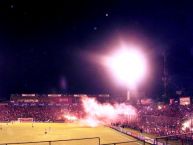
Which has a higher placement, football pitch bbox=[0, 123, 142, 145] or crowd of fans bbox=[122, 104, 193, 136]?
crowd of fans bbox=[122, 104, 193, 136]

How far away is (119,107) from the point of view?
93312 mm

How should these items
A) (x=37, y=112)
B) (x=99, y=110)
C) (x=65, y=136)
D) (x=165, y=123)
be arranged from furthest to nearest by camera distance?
(x=99, y=110) → (x=37, y=112) → (x=65, y=136) → (x=165, y=123)

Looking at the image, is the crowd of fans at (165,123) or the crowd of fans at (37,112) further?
the crowd of fans at (37,112)

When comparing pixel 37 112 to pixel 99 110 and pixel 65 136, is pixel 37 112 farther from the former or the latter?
pixel 65 136

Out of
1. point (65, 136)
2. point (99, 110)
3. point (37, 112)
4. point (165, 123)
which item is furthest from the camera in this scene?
point (99, 110)

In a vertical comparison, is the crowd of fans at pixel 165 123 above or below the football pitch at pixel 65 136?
above

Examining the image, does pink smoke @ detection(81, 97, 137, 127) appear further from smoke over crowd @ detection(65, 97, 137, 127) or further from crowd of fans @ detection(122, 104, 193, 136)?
crowd of fans @ detection(122, 104, 193, 136)

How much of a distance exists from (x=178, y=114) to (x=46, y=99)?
62407 mm

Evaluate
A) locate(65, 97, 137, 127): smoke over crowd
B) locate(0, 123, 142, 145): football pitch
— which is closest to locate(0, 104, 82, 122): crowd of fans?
locate(65, 97, 137, 127): smoke over crowd

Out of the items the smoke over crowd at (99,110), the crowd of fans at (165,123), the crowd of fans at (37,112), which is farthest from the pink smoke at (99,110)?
the crowd of fans at (165,123)

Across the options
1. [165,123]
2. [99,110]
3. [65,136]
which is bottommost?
[65,136]

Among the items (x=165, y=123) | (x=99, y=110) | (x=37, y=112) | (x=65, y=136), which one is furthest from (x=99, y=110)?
(x=165, y=123)

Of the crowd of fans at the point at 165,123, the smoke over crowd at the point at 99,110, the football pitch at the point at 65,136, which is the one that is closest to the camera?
the football pitch at the point at 65,136

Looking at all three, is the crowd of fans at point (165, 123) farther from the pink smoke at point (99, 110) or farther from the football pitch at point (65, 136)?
the pink smoke at point (99, 110)
